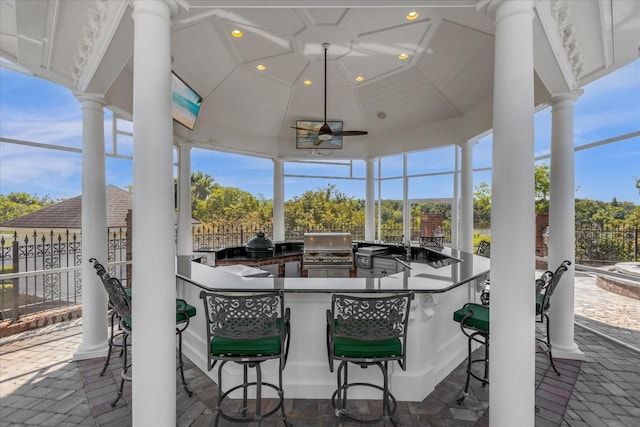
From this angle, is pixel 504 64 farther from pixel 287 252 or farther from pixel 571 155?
pixel 287 252

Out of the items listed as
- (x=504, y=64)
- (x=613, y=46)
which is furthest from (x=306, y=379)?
(x=613, y=46)

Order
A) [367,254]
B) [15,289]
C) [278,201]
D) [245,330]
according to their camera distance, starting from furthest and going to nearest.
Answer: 1. [278,201]
2. [367,254]
3. [15,289]
4. [245,330]

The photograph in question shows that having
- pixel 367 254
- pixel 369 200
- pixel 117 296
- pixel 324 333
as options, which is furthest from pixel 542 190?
pixel 117 296

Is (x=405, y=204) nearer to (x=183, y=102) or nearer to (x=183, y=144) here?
(x=183, y=144)

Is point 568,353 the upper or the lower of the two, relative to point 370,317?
lower

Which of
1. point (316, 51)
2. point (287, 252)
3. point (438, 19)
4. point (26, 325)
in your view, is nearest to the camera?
point (438, 19)

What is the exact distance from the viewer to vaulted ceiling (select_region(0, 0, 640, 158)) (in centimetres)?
248

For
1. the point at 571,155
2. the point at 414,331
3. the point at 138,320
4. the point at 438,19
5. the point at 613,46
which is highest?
the point at 438,19

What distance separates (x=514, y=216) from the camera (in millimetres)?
1864

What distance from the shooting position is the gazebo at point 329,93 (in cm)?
188

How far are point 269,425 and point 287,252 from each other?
3935 millimetres

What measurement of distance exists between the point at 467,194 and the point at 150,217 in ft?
18.7

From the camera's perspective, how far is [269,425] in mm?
2326

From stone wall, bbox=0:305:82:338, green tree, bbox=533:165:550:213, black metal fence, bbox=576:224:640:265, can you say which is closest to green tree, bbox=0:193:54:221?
stone wall, bbox=0:305:82:338
